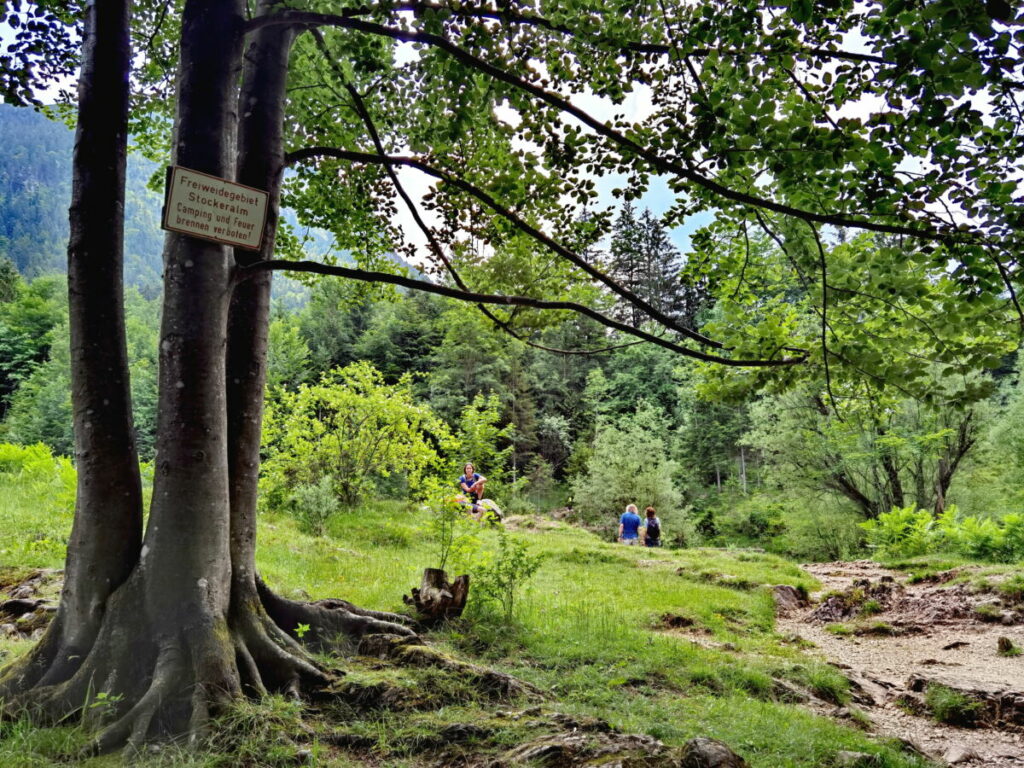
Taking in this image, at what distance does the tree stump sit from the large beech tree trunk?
1.97m

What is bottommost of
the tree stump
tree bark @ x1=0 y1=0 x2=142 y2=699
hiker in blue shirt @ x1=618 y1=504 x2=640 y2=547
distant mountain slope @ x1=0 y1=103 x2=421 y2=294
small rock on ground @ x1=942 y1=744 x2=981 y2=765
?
hiker in blue shirt @ x1=618 y1=504 x2=640 y2=547

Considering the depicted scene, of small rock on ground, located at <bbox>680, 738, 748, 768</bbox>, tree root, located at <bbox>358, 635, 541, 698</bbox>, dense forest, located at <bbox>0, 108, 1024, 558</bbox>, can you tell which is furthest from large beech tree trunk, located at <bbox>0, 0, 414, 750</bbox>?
dense forest, located at <bbox>0, 108, 1024, 558</bbox>

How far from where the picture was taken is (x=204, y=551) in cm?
331

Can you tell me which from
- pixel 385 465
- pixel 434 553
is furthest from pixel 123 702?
pixel 385 465

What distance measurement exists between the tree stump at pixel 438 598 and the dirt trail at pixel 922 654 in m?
3.72

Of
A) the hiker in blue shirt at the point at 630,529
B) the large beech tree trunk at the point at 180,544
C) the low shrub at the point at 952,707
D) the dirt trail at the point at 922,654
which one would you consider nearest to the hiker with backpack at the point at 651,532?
the hiker in blue shirt at the point at 630,529

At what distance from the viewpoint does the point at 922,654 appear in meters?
6.91

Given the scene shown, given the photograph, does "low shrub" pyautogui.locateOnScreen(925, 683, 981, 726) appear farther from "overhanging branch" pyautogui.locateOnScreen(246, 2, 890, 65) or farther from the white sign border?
the white sign border

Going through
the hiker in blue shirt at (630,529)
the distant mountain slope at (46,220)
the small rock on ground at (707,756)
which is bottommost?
the hiker in blue shirt at (630,529)

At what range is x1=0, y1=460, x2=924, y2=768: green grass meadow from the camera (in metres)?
2.90

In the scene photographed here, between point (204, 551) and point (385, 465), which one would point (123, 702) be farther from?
point (385, 465)

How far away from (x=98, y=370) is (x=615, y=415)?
44.1m

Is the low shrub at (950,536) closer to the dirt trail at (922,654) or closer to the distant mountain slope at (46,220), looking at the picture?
the dirt trail at (922,654)

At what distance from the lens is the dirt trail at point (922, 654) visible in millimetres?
4547
